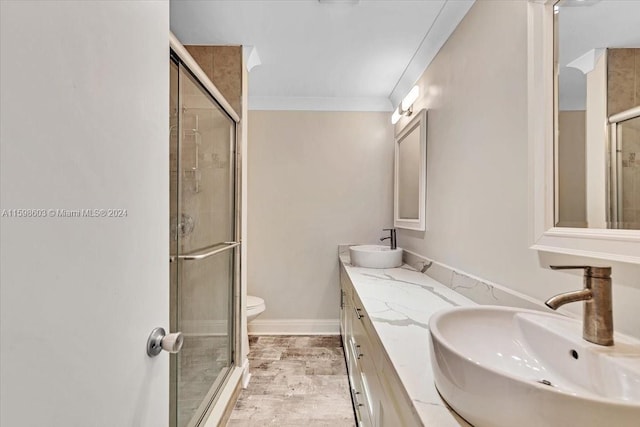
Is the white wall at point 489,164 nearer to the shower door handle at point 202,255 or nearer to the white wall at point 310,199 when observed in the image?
the white wall at point 310,199

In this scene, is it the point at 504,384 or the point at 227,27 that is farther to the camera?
the point at 227,27

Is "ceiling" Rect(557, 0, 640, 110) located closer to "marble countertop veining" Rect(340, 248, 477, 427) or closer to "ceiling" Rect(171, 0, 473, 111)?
"ceiling" Rect(171, 0, 473, 111)

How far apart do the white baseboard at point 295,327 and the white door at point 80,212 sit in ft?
7.45

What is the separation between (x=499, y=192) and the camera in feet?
4.01

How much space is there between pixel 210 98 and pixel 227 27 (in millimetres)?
569

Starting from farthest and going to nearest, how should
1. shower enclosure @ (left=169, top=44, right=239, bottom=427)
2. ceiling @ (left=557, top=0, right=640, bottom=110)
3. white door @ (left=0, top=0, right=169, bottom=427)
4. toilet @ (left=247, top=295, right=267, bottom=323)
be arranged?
toilet @ (left=247, top=295, right=267, bottom=323), shower enclosure @ (left=169, top=44, right=239, bottom=427), ceiling @ (left=557, top=0, right=640, bottom=110), white door @ (left=0, top=0, right=169, bottom=427)

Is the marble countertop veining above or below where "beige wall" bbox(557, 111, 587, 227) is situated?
below

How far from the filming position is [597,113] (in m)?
0.80

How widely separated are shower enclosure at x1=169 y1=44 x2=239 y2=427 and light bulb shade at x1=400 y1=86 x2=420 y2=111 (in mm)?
1243

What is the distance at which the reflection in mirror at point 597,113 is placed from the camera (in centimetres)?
73

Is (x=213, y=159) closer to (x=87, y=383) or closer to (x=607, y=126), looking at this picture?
(x=87, y=383)

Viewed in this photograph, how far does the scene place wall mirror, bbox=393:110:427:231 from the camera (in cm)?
202

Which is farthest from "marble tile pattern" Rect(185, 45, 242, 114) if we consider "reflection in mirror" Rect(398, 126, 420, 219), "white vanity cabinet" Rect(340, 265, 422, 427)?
"white vanity cabinet" Rect(340, 265, 422, 427)

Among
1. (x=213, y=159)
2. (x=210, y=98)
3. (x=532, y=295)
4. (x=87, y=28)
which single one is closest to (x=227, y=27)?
(x=210, y=98)
